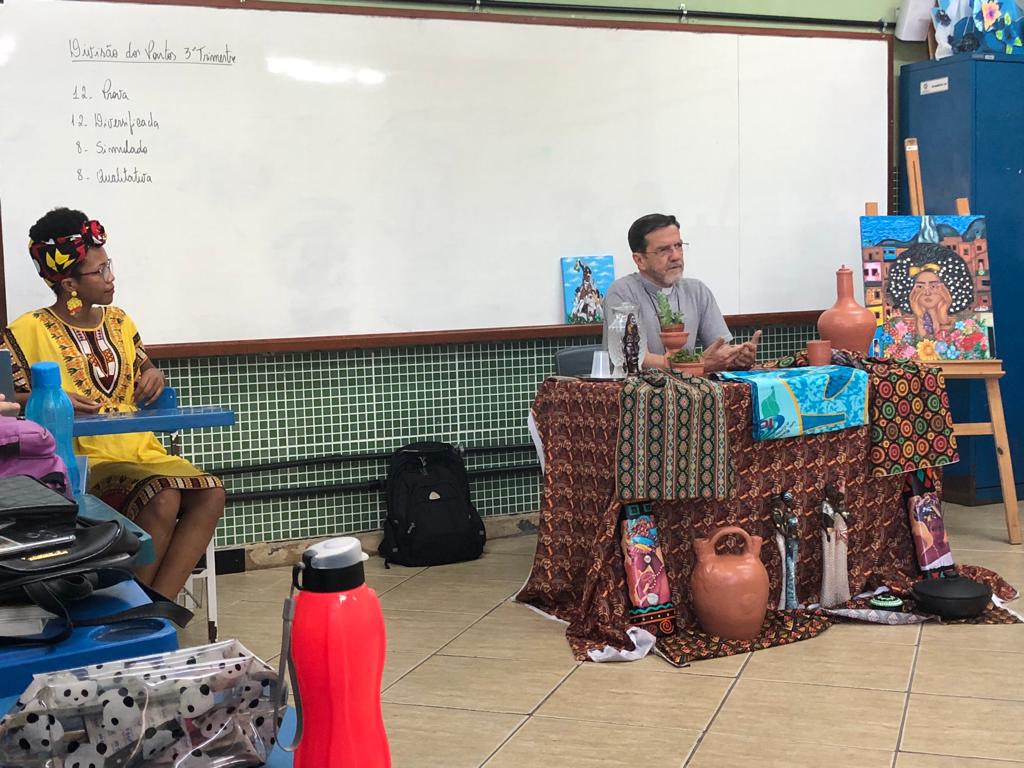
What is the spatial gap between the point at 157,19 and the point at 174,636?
3301mm

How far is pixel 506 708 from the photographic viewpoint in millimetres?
3053

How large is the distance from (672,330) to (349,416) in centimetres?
147

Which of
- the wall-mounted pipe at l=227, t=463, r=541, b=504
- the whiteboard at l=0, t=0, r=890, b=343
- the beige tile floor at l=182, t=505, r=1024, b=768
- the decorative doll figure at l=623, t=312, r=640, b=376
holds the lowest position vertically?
the beige tile floor at l=182, t=505, r=1024, b=768

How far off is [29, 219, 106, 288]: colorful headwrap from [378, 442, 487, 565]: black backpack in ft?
5.20

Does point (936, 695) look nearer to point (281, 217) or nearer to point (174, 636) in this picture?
point (174, 636)

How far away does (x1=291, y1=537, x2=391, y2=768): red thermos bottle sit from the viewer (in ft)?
4.10

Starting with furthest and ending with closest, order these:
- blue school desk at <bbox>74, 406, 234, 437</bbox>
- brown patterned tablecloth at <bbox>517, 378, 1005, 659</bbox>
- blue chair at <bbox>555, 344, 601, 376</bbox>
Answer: blue chair at <bbox>555, 344, 601, 376</bbox>, brown patterned tablecloth at <bbox>517, 378, 1005, 659</bbox>, blue school desk at <bbox>74, 406, 234, 437</bbox>

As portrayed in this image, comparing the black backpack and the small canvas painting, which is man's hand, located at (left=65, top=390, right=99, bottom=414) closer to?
the black backpack

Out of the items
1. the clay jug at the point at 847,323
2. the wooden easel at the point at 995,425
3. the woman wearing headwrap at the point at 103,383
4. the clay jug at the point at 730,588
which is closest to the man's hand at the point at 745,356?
the clay jug at the point at 847,323

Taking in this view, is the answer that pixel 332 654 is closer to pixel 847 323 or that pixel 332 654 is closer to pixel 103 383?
pixel 103 383

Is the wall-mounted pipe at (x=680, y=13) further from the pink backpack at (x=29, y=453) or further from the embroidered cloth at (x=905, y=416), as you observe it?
the pink backpack at (x=29, y=453)

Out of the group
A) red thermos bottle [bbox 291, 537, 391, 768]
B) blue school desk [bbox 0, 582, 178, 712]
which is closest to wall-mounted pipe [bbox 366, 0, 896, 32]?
blue school desk [bbox 0, 582, 178, 712]

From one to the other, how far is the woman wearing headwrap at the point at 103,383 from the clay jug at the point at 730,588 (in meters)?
1.43

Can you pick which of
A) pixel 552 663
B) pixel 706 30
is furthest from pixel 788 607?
pixel 706 30
